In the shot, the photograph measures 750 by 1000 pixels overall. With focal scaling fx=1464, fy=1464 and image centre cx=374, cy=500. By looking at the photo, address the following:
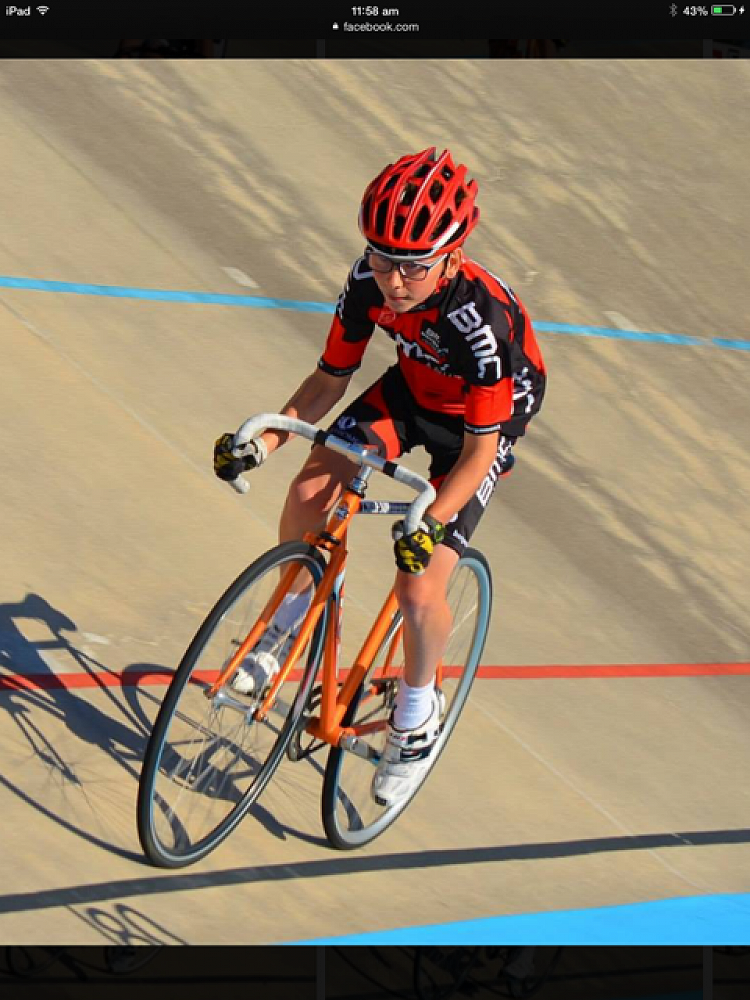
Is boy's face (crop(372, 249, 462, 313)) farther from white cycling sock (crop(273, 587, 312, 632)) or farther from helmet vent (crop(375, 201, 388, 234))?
white cycling sock (crop(273, 587, 312, 632))

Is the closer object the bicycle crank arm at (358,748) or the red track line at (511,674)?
the bicycle crank arm at (358,748)

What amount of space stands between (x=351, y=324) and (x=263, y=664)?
3.38 feet

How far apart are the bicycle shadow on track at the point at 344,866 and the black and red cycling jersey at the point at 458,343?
1409 mm

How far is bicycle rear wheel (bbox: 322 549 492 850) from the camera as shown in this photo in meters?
4.48

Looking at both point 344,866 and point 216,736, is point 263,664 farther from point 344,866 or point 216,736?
point 344,866

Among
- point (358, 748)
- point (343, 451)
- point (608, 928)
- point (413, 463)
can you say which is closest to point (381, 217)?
point (343, 451)

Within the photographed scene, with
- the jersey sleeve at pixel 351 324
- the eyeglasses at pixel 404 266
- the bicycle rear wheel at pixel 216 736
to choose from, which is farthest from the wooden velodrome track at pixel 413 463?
the eyeglasses at pixel 404 266

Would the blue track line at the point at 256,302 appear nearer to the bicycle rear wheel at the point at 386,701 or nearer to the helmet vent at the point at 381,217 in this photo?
the bicycle rear wheel at the point at 386,701

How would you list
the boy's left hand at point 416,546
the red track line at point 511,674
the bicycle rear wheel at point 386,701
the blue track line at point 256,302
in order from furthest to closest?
the blue track line at point 256,302, the red track line at point 511,674, the bicycle rear wheel at point 386,701, the boy's left hand at point 416,546

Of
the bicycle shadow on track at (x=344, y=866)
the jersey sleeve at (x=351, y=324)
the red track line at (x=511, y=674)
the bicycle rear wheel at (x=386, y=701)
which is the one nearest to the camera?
the bicycle shadow on track at (x=344, y=866)

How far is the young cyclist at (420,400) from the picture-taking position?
3916 millimetres

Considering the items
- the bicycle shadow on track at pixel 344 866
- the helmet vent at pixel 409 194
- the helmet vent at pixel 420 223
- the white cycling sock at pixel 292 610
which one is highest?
the helmet vent at pixel 409 194
